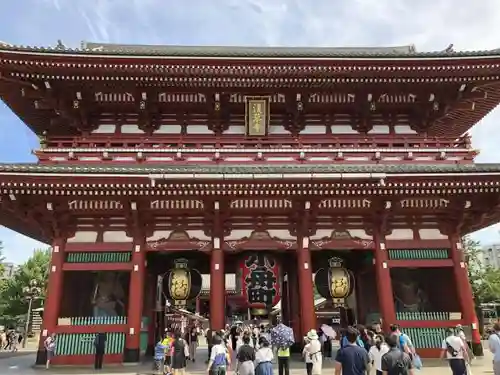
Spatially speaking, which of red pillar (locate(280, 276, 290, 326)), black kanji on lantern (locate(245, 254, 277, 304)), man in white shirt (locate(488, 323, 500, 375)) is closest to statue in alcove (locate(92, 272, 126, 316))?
black kanji on lantern (locate(245, 254, 277, 304))

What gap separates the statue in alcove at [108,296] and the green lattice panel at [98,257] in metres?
1.53

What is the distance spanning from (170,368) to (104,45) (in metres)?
16.5

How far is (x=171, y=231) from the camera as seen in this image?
590 inches

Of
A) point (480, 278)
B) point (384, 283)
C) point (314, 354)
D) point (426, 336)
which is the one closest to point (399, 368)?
point (314, 354)

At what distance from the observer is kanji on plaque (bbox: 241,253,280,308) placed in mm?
14773

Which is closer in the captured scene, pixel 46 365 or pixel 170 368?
pixel 170 368

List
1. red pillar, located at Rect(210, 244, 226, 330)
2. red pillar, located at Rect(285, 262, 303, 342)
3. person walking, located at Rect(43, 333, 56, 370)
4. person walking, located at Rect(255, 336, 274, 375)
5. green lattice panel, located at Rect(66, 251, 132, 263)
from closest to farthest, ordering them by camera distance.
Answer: person walking, located at Rect(255, 336, 274, 375) < person walking, located at Rect(43, 333, 56, 370) < red pillar, located at Rect(210, 244, 226, 330) < green lattice panel, located at Rect(66, 251, 132, 263) < red pillar, located at Rect(285, 262, 303, 342)

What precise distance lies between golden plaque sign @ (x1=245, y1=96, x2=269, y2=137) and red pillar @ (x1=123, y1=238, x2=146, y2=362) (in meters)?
6.02

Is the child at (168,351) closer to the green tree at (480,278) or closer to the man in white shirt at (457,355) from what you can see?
the man in white shirt at (457,355)

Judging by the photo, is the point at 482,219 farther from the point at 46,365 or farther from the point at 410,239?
the point at 46,365

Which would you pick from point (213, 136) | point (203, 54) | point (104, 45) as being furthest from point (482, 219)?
point (104, 45)

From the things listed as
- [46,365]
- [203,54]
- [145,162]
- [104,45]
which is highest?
[104,45]

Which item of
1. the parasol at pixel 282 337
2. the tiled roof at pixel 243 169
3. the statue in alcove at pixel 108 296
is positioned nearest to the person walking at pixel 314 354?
the parasol at pixel 282 337

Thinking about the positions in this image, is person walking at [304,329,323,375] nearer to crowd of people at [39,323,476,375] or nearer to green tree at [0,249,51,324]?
crowd of people at [39,323,476,375]
